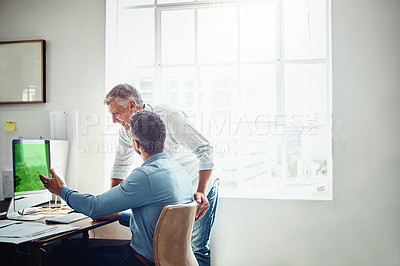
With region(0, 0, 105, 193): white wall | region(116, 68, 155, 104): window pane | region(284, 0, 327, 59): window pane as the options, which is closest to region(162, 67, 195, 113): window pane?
region(116, 68, 155, 104): window pane

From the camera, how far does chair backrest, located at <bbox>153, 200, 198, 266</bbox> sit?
5.54ft

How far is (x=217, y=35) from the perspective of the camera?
3055 mm

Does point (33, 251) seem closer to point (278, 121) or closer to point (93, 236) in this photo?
point (93, 236)

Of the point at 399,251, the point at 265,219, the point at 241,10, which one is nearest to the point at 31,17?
the point at 241,10

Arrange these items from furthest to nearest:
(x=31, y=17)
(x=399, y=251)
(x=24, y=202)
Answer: (x=31, y=17), (x=399, y=251), (x=24, y=202)

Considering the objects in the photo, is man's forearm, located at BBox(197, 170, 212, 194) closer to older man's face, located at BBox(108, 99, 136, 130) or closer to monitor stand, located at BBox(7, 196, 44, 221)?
older man's face, located at BBox(108, 99, 136, 130)

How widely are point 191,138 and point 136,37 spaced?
128 centimetres

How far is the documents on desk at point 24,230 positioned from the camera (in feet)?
6.22

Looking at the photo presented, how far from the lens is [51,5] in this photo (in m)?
3.15

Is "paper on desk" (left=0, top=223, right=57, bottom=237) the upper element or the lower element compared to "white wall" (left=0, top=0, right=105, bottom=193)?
lower

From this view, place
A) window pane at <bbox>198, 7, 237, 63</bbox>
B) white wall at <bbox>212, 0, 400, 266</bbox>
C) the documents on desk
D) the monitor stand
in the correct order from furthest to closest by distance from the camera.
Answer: window pane at <bbox>198, 7, 237, 63</bbox> → white wall at <bbox>212, 0, 400, 266</bbox> → the monitor stand → the documents on desk

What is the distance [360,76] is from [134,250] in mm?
1975

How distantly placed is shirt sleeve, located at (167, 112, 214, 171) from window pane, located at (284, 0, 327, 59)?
108cm

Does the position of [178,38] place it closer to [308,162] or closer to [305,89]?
[305,89]
